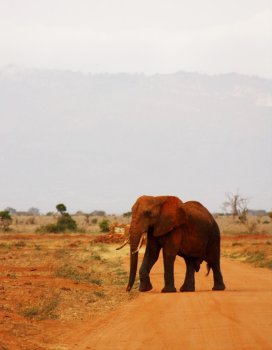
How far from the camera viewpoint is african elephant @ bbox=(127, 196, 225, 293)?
19.4m

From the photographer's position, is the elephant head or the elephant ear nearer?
the elephant head

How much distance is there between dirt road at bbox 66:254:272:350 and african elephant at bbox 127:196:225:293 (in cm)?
213

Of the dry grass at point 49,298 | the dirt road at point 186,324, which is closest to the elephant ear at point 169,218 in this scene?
the dry grass at point 49,298

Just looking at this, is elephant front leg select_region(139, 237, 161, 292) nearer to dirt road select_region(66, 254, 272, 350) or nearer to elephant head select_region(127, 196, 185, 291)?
elephant head select_region(127, 196, 185, 291)

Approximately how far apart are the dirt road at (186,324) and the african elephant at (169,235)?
6.99 feet

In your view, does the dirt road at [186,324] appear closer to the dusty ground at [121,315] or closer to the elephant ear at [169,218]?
the dusty ground at [121,315]

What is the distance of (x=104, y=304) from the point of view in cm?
1658

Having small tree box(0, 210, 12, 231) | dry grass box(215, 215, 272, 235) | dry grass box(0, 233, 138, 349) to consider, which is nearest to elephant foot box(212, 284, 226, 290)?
dry grass box(0, 233, 138, 349)

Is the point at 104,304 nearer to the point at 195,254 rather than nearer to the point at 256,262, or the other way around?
the point at 195,254

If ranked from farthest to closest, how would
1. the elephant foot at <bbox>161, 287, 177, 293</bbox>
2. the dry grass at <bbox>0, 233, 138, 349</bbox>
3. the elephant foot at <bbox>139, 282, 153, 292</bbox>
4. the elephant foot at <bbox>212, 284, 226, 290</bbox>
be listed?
the elephant foot at <bbox>212, 284, 226, 290</bbox> < the elephant foot at <bbox>139, 282, 153, 292</bbox> < the elephant foot at <bbox>161, 287, 177, 293</bbox> < the dry grass at <bbox>0, 233, 138, 349</bbox>

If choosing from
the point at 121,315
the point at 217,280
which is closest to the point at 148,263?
the point at 217,280

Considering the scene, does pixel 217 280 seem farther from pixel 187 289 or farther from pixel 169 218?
pixel 169 218

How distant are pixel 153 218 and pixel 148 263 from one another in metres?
1.20

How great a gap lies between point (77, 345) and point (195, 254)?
383 inches
